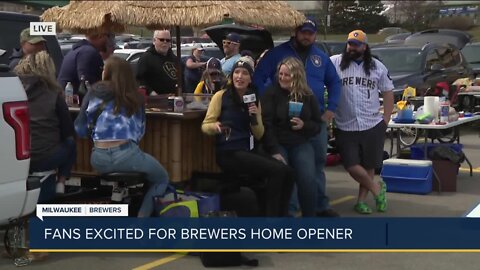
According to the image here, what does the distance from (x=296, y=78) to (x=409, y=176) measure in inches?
103

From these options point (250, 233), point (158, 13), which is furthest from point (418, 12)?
point (250, 233)

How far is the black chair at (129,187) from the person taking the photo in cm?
593

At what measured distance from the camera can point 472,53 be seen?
2014cm

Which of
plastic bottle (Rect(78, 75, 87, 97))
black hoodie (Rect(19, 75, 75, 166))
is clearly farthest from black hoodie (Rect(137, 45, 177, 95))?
black hoodie (Rect(19, 75, 75, 166))

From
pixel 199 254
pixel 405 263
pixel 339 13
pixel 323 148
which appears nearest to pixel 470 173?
pixel 323 148

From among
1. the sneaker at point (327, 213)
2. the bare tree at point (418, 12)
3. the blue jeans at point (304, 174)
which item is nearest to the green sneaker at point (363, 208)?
the sneaker at point (327, 213)

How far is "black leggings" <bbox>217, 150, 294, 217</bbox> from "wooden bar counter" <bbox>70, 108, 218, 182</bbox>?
21.9 inches

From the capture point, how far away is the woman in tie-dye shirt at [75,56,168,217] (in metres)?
5.90

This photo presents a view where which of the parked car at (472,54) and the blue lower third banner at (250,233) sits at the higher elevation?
the parked car at (472,54)

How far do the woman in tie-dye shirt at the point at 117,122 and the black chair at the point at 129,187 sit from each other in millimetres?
49

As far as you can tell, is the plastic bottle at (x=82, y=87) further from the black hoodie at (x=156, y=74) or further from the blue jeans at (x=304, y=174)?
the blue jeans at (x=304, y=174)

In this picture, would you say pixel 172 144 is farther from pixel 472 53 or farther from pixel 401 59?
pixel 472 53

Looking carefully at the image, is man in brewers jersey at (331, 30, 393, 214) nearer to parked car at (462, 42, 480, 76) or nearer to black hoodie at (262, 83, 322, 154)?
black hoodie at (262, 83, 322, 154)

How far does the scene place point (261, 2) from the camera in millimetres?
6957
